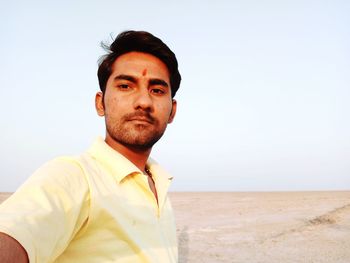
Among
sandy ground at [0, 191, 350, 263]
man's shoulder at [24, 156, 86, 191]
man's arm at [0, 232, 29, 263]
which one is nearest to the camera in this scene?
man's arm at [0, 232, 29, 263]

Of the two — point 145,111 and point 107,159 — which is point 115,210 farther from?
point 145,111

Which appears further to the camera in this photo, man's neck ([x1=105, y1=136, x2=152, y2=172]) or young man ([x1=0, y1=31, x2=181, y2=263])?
man's neck ([x1=105, y1=136, x2=152, y2=172])

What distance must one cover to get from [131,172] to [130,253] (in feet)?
1.01

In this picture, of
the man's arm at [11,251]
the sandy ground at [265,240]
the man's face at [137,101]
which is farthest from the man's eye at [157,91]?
the sandy ground at [265,240]

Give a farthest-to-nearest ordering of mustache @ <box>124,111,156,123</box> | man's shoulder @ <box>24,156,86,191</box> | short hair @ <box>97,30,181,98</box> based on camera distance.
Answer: short hair @ <box>97,30,181,98</box>, mustache @ <box>124,111,156,123</box>, man's shoulder @ <box>24,156,86,191</box>

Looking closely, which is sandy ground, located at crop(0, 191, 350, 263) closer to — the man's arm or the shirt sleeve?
the shirt sleeve

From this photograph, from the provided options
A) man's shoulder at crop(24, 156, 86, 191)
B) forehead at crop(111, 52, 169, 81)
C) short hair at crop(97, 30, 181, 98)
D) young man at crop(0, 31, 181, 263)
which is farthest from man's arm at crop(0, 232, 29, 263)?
short hair at crop(97, 30, 181, 98)

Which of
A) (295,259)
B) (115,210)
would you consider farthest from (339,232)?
(115,210)

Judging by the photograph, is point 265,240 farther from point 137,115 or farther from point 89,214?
point 89,214

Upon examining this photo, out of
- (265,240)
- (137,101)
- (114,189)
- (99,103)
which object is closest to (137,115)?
(137,101)

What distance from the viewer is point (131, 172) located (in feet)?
4.50

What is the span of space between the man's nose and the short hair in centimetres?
23

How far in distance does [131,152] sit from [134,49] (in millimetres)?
540

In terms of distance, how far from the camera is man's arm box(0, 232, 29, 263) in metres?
0.77
